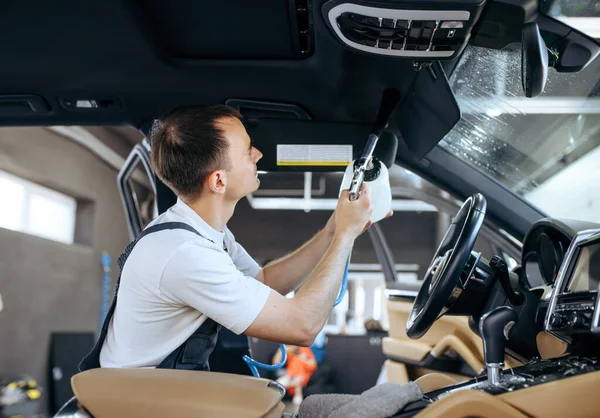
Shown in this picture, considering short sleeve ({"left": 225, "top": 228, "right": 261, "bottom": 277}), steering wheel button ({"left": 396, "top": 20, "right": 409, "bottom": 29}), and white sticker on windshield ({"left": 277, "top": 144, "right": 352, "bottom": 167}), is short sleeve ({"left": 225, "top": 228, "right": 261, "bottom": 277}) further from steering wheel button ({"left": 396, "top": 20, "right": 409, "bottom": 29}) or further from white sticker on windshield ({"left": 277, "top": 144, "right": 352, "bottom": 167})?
steering wheel button ({"left": 396, "top": 20, "right": 409, "bottom": 29})

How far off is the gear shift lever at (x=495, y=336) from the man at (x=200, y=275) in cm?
34

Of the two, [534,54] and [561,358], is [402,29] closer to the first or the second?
[534,54]

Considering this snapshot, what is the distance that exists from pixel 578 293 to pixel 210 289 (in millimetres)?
683

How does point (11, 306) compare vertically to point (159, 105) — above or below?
below

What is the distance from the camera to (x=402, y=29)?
141cm

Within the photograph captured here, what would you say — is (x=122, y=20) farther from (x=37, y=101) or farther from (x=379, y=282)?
(x=379, y=282)

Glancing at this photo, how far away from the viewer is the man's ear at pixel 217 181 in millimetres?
1522

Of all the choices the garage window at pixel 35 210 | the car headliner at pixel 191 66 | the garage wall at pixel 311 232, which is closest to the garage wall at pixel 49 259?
the garage window at pixel 35 210

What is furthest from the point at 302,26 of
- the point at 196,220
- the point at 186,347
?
the point at 186,347

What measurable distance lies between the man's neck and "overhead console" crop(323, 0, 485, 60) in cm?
48

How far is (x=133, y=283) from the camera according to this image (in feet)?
4.44

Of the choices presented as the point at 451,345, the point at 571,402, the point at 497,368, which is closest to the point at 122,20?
the point at 497,368

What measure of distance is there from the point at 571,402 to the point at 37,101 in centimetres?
170

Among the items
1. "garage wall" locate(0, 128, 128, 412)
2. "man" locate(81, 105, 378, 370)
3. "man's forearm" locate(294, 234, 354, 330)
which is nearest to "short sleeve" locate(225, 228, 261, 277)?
"man" locate(81, 105, 378, 370)
